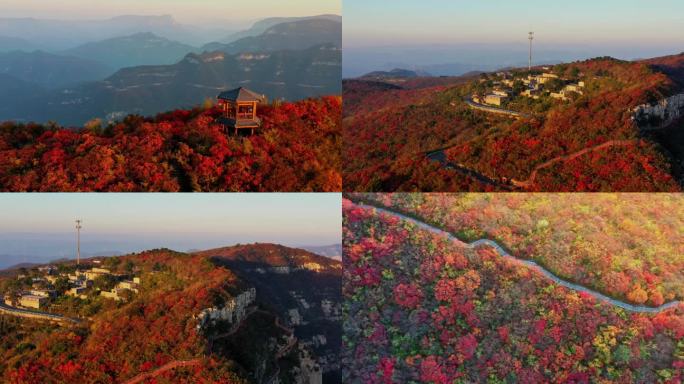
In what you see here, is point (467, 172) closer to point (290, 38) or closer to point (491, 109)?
point (491, 109)

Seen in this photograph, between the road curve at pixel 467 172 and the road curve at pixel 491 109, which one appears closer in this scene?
the road curve at pixel 467 172

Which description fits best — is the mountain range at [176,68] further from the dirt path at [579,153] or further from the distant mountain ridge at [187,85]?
the dirt path at [579,153]

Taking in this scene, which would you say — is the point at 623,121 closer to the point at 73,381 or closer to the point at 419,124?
the point at 419,124

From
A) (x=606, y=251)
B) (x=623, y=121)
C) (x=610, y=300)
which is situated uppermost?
(x=623, y=121)

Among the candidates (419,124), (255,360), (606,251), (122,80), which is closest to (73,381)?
(255,360)

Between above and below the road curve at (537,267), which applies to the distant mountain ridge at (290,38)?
above

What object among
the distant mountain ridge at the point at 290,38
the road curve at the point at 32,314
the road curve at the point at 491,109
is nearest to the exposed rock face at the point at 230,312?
the road curve at the point at 32,314

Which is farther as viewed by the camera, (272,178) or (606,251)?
(272,178)
